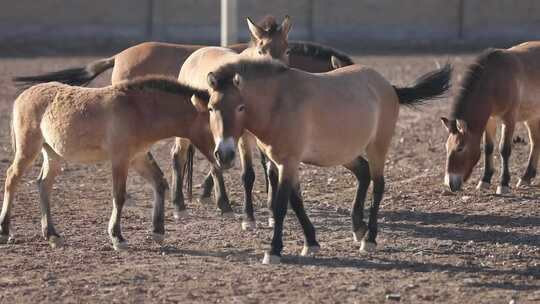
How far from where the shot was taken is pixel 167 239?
949cm

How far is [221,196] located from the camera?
34.0 feet

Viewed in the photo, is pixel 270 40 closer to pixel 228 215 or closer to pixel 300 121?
pixel 228 215

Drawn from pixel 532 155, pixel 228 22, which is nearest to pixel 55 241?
pixel 532 155

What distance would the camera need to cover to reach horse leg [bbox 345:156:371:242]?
930 centimetres

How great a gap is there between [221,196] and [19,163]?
6.44ft

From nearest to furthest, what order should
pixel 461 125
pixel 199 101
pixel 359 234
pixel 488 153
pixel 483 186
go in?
pixel 199 101 < pixel 359 234 < pixel 461 125 < pixel 483 186 < pixel 488 153

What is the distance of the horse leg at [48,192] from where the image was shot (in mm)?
9203

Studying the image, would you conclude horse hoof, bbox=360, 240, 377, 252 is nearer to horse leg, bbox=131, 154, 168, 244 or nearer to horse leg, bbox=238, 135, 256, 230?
horse leg, bbox=238, 135, 256, 230

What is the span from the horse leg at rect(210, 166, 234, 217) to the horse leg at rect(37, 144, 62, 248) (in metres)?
1.52

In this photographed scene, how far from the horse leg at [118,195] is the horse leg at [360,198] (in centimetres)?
187

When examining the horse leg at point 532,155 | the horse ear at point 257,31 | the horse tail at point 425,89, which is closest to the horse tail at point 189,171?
the horse ear at point 257,31

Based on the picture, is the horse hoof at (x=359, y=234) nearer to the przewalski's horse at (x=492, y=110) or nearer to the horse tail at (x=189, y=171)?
the przewalski's horse at (x=492, y=110)

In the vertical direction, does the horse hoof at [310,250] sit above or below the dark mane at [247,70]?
below

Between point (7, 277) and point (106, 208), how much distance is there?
9.00 ft
